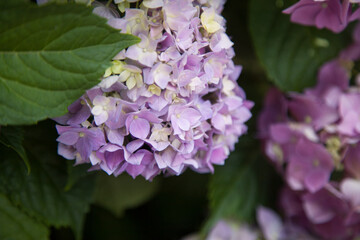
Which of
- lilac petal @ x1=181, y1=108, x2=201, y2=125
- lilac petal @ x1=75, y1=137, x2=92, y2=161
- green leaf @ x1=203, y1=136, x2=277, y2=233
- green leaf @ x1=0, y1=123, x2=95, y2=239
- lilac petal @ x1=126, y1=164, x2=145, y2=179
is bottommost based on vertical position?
A: green leaf @ x1=203, y1=136, x2=277, y2=233

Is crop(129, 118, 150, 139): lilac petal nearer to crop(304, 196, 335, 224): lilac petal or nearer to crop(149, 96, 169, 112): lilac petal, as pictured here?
crop(149, 96, 169, 112): lilac petal

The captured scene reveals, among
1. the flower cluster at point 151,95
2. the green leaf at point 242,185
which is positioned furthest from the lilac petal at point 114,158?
the green leaf at point 242,185

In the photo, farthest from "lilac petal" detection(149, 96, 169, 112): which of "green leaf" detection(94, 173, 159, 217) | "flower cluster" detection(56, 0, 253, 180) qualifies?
"green leaf" detection(94, 173, 159, 217)

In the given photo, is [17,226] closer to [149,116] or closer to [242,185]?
[149,116]

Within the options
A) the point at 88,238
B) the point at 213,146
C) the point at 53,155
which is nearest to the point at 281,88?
A: the point at 213,146

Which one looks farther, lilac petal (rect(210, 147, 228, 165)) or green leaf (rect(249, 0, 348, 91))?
green leaf (rect(249, 0, 348, 91))

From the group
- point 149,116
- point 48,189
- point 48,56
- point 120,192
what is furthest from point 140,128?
point 120,192

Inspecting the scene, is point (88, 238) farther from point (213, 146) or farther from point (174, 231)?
point (213, 146)
